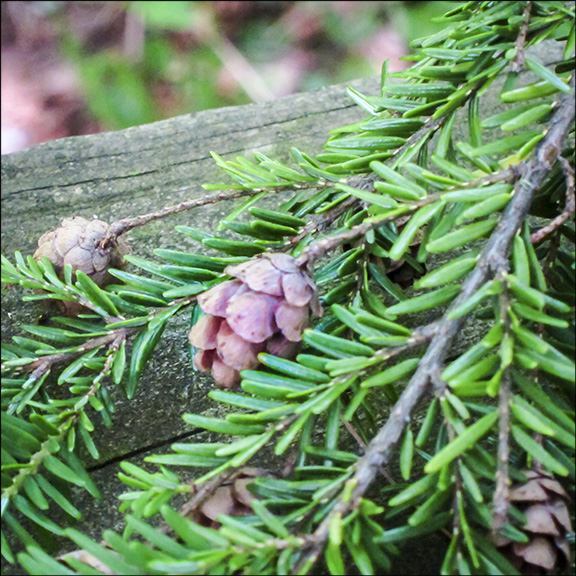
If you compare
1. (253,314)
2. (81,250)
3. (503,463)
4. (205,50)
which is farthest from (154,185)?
(205,50)

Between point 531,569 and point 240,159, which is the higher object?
point 240,159

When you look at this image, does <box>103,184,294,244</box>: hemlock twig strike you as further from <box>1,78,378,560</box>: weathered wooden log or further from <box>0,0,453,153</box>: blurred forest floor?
<box>0,0,453,153</box>: blurred forest floor

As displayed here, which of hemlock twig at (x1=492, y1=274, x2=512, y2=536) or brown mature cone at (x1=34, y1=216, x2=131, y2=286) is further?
brown mature cone at (x1=34, y1=216, x2=131, y2=286)

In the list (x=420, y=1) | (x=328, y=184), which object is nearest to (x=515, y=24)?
(x=328, y=184)

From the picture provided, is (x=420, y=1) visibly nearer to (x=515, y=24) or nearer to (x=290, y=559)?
(x=515, y=24)

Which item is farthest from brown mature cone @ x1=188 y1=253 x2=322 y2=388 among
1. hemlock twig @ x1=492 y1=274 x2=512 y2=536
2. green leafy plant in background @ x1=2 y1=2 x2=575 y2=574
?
hemlock twig @ x1=492 y1=274 x2=512 y2=536

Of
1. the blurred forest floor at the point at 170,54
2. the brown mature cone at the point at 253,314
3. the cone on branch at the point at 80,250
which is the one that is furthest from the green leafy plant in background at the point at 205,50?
the brown mature cone at the point at 253,314

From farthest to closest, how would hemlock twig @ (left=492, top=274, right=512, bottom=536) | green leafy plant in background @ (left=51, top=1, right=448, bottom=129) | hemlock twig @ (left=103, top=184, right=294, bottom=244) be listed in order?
green leafy plant in background @ (left=51, top=1, right=448, bottom=129)
hemlock twig @ (left=103, top=184, right=294, bottom=244)
hemlock twig @ (left=492, top=274, right=512, bottom=536)

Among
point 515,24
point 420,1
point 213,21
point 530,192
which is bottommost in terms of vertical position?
point 530,192
